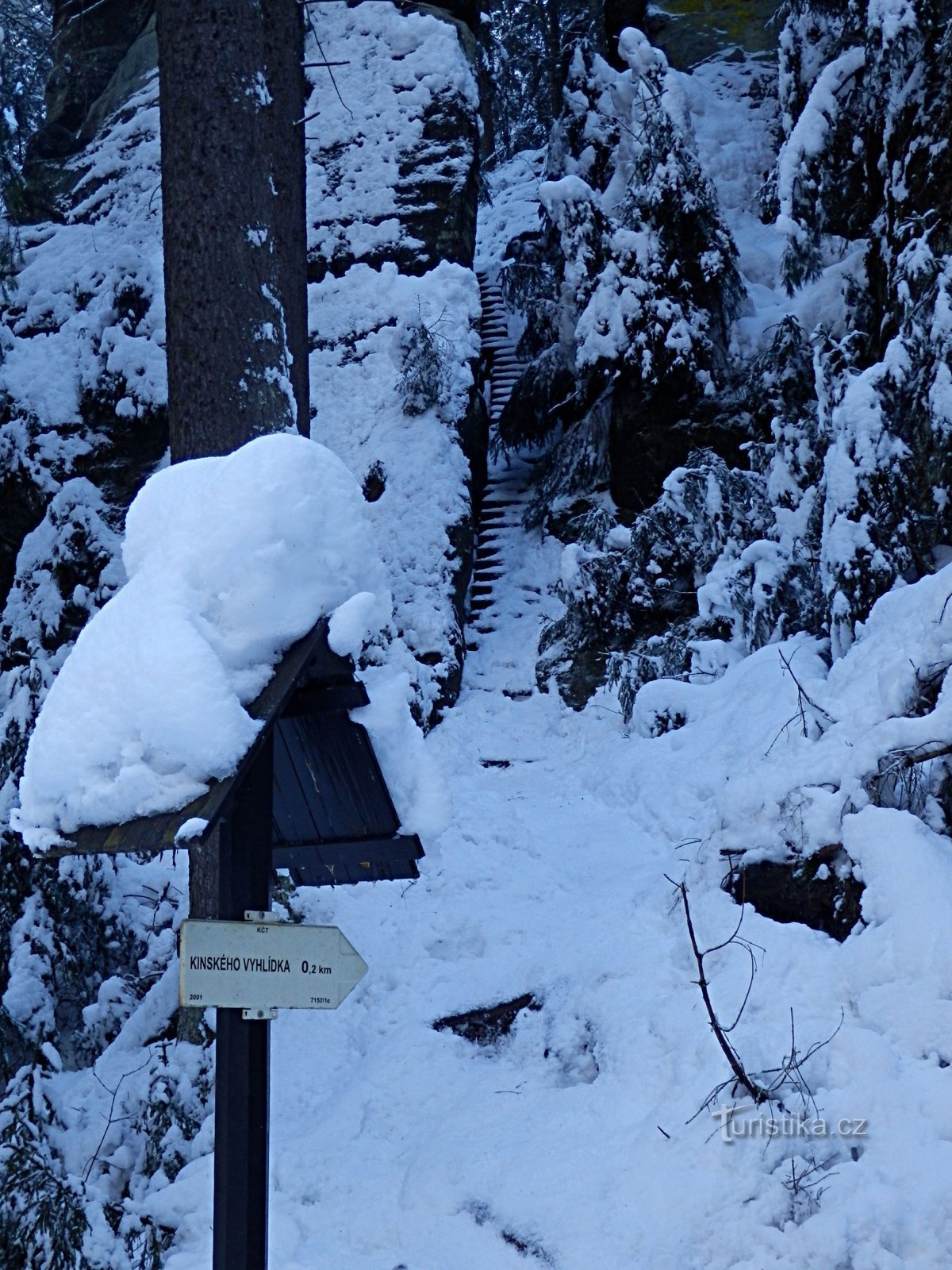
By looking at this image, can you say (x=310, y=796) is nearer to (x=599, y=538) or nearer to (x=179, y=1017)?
(x=179, y=1017)

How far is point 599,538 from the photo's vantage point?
32.5ft

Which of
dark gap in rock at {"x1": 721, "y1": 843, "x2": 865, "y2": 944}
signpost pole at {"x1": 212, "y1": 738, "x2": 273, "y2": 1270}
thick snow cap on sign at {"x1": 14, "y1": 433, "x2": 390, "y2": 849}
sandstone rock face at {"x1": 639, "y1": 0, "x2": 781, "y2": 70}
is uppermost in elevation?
sandstone rock face at {"x1": 639, "y1": 0, "x2": 781, "y2": 70}

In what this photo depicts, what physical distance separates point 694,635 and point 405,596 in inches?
101

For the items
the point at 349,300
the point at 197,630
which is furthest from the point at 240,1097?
the point at 349,300

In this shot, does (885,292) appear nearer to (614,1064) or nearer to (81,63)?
(614,1064)

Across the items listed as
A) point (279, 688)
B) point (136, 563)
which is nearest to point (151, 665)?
point (279, 688)

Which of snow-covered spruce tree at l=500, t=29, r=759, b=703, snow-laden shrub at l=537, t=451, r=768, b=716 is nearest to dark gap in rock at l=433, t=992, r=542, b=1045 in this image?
snow-laden shrub at l=537, t=451, r=768, b=716

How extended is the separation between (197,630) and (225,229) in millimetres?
3019

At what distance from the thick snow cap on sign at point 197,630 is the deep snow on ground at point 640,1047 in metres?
2.35

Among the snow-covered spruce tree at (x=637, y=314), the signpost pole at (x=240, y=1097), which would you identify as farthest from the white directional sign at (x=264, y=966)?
the snow-covered spruce tree at (x=637, y=314)

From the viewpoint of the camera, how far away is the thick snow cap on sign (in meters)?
2.47

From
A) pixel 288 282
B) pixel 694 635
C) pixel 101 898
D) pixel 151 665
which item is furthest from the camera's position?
pixel 694 635

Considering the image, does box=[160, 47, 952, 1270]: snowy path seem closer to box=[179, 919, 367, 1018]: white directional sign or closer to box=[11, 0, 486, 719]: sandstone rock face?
box=[179, 919, 367, 1018]: white directional sign

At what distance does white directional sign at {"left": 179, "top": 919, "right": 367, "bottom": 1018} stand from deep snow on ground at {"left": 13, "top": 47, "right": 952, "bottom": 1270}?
178 cm
